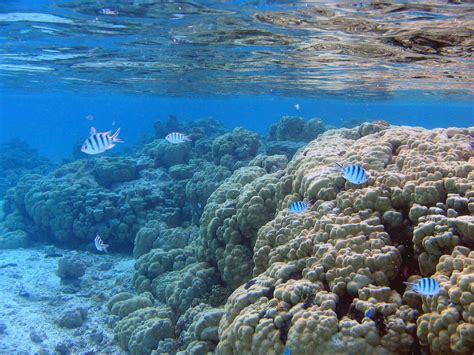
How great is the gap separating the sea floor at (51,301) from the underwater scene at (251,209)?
6cm

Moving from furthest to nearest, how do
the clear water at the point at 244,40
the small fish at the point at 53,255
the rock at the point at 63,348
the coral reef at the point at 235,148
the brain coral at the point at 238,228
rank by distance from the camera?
the coral reef at the point at 235,148, the small fish at the point at 53,255, the clear water at the point at 244,40, the rock at the point at 63,348, the brain coral at the point at 238,228

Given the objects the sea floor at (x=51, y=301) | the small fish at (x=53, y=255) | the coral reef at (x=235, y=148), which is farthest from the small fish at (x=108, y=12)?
the small fish at (x=53, y=255)

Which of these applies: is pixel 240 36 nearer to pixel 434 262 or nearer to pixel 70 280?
pixel 70 280

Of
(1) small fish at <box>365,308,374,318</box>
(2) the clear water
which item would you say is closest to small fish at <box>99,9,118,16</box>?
(2) the clear water

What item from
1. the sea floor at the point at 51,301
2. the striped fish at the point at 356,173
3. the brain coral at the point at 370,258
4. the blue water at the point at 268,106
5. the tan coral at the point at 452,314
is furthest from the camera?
the blue water at the point at 268,106

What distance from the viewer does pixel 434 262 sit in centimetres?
480

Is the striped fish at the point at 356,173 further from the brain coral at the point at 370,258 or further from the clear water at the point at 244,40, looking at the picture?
the clear water at the point at 244,40

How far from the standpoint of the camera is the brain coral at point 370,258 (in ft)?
14.2

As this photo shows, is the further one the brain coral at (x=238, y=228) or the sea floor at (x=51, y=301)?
the sea floor at (x=51, y=301)

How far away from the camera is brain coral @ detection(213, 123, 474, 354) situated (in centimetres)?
432

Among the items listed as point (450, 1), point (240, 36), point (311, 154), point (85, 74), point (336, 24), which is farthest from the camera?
point (85, 74)

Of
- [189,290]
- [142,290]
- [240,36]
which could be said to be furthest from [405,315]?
[240,36]

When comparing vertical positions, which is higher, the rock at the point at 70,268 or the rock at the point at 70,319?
the rock at the point at 70,319

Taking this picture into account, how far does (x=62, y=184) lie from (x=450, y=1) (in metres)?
16.4
